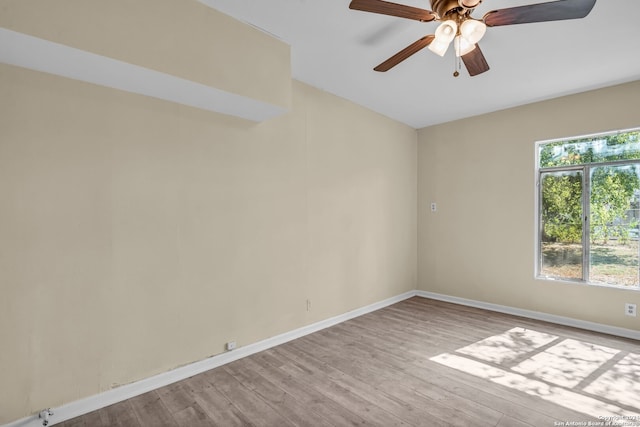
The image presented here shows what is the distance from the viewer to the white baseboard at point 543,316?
3525 millimetres

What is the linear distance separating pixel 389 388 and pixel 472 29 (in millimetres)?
2639

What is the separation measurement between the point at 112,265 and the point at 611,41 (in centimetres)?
450

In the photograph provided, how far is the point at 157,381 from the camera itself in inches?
97.1

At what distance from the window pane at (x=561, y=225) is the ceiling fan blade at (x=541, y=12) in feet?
9.36

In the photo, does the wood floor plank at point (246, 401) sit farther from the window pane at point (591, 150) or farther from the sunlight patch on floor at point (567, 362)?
the window pane at point (591, 150)

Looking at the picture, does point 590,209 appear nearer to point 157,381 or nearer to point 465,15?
point 465,15

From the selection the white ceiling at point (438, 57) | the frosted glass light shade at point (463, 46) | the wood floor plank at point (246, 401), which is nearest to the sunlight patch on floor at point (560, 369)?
the wood floor plank at point (246, 401)

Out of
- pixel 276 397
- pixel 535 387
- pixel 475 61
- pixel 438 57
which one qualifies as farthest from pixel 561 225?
pixel 276 397

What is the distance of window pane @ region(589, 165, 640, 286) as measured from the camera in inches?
140

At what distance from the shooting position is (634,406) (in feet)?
7.27

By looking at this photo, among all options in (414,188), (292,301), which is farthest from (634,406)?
(414,188)

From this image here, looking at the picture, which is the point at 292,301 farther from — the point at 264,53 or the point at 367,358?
the point at 264,53

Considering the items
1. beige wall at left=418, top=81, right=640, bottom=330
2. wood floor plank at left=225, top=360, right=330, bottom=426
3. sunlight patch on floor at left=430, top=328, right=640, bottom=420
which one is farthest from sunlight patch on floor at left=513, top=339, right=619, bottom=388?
wood floor plank at left=225, top=360, right=330, bottom=426

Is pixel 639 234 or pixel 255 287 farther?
pixel 639 234
